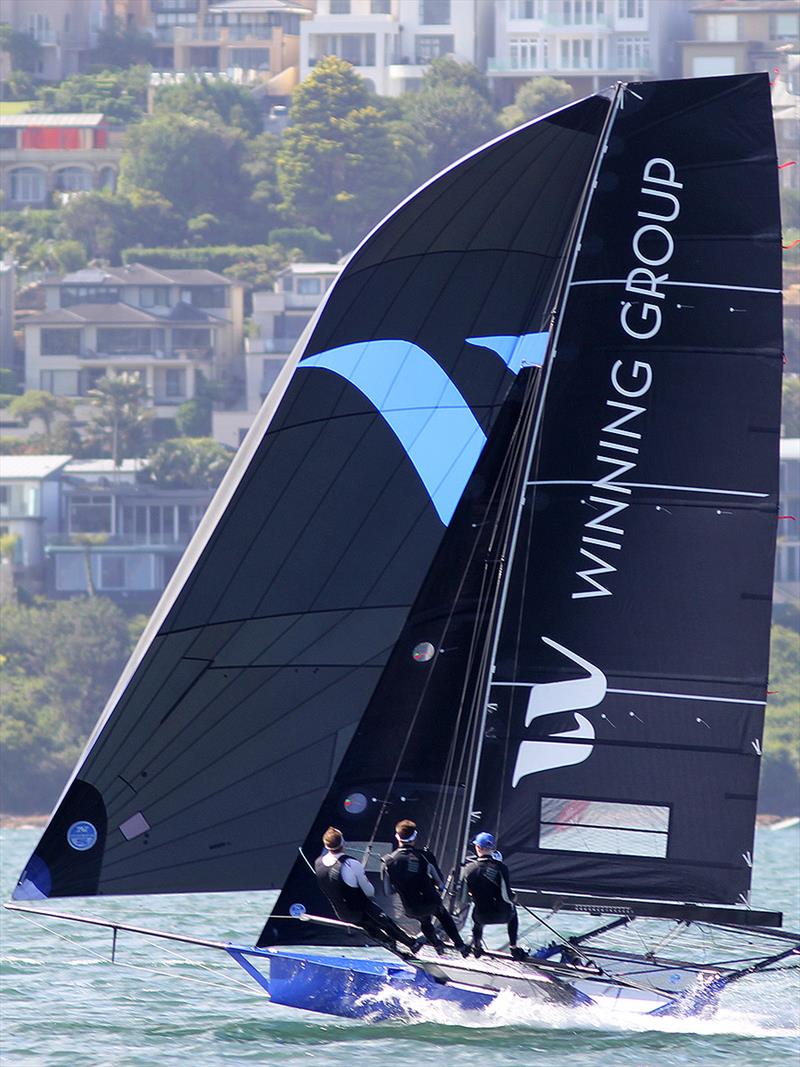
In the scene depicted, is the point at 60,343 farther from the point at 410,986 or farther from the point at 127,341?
the point at 410,986

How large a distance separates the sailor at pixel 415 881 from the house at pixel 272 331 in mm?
55082

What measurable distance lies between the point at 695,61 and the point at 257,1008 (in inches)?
3073

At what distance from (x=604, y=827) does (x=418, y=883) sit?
0.87 meters

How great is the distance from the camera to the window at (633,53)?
277 feet

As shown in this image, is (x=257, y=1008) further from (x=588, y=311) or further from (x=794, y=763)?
(x=794, y=763)

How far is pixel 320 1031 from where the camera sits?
9266 mm

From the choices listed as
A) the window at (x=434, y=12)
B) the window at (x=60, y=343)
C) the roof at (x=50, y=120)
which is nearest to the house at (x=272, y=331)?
the window at (x=60, y=343)

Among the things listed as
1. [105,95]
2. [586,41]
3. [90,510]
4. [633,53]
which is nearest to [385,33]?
[586,41]

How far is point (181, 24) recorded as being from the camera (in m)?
93.9


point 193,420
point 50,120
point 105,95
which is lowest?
point 193,420

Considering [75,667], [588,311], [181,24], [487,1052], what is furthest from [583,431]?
[181,24]

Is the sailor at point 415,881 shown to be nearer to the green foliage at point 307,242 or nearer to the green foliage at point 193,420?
the green foliage at point 193,420

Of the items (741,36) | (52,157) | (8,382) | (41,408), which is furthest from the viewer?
(52,157)

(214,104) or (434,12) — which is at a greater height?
(434,12)
